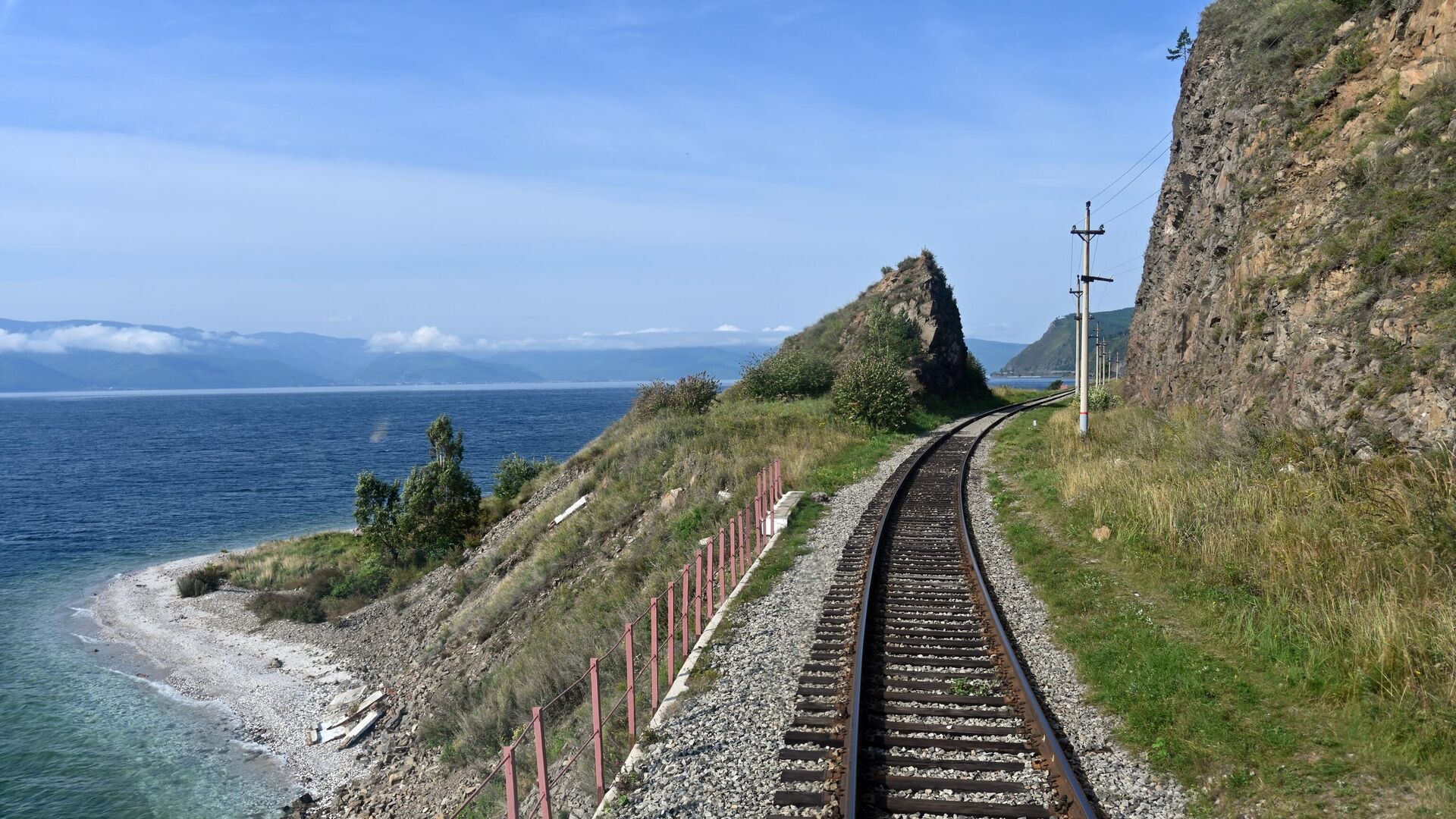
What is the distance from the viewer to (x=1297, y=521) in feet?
36.0

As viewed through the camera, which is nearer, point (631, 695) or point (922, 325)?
point (631, 695)

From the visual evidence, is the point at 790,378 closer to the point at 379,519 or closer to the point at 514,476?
the point at 514,476

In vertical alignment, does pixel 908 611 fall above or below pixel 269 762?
above

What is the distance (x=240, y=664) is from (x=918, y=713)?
22.8 m

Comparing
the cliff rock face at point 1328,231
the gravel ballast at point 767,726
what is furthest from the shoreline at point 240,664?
the cliff rock face at point 1328,231

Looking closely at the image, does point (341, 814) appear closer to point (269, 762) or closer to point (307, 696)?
point (269, 762)

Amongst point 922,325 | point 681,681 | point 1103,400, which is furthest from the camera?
point 922,325

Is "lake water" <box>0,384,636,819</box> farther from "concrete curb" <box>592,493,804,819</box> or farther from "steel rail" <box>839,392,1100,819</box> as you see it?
"steel rail" <box>839,392,1100,819</box>

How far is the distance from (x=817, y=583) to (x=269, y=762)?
1227 centimetres

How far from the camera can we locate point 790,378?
1681 inches

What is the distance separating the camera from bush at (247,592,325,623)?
28.6 m

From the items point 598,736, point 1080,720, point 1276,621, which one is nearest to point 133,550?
point 598,736

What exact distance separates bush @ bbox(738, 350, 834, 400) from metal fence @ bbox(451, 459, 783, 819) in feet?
75.3

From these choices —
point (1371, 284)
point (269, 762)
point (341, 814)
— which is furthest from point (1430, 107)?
point (269, 762)
